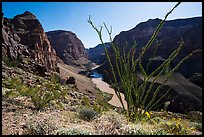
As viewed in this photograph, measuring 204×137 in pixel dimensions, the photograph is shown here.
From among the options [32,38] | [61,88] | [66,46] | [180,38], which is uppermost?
[66,46]

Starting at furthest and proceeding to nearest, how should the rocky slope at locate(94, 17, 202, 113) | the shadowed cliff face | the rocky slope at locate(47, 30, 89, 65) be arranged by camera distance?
1. the rocky slope at locate(47, 30, 89, 65)
2. the shadowed cliff face
3. the rocky slope at locate(94, 17, 202, 113)

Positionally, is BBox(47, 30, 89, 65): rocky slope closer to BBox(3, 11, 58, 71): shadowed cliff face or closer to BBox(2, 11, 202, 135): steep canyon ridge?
BBox(2, 11, 202, 135): steep canyon ridge

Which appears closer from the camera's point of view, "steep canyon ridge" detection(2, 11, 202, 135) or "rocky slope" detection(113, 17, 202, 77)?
"steep canyon ridge" detection(2, 11, 202, 135)

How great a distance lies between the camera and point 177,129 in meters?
5.63

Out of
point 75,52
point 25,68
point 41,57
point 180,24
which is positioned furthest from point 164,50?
point 75,52

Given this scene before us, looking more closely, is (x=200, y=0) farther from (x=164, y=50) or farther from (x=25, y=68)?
(x=164, y=50)

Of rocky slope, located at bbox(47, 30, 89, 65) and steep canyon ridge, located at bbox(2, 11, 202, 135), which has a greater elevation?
rocky slope, located at bbox(47, 30, 89, 65)

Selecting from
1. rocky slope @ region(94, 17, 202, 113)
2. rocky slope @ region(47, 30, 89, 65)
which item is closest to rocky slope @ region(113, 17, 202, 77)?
rocky slope @ region(94, 17, 202, 113)

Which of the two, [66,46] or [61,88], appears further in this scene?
[66,46]

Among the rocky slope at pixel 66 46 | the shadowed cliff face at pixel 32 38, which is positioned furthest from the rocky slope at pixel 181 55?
the rocky slope at pixel 66 46

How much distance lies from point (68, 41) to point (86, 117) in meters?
131

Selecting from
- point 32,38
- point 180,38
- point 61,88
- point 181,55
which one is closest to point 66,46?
point 180,38

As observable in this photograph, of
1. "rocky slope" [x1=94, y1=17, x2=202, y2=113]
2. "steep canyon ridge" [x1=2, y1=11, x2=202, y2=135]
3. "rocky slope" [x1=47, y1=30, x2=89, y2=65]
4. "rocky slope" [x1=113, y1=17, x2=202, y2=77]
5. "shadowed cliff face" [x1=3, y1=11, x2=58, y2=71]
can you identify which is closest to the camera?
Result: "steep canyon ridge" [x1=2, y1=11, x2=202, y2=135]

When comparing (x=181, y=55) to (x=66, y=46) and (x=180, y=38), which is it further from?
(x=66, y=46)
